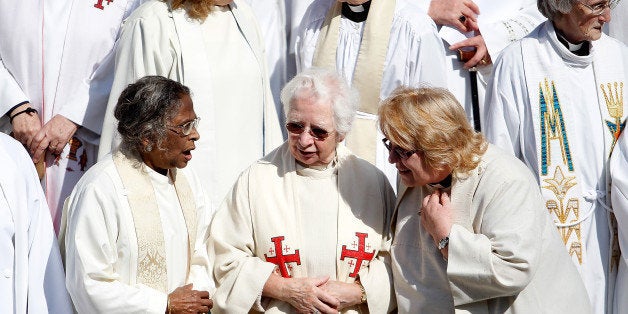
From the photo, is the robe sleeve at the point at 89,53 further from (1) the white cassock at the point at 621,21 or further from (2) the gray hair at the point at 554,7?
(1) the white cassock at the point at 621,21

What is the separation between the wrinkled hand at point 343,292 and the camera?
19.9 ft

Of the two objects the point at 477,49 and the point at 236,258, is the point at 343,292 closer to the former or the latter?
the point at 236,258

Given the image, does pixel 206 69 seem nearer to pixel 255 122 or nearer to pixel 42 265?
pixel 255 122

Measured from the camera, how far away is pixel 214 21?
7.21 meters

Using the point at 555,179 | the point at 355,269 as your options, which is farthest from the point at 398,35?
the point at 355,269

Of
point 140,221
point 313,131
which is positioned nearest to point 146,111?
point 140,221

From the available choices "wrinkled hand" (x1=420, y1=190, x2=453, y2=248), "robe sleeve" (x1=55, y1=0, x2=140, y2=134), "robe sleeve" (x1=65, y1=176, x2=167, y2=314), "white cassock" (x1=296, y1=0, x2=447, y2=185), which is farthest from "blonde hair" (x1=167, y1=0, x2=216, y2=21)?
"wrinkled hand" (x1=420, y1=190, x2=453, y2=248)

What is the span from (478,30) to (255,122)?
1540mm

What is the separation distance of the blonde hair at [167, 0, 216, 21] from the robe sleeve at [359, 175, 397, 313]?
5.67 ft

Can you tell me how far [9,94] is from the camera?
723cm

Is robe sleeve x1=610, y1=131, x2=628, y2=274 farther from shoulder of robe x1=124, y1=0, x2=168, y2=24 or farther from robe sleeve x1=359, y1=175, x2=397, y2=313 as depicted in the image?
shoulder of robe x1=124, y1=0, x2=168, y2=24

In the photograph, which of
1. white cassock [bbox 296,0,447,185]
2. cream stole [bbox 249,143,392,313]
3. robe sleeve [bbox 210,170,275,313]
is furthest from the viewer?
white cassock [bbox 296,0,447,185]

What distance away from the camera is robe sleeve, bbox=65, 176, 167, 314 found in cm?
575

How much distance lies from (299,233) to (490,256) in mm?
975
